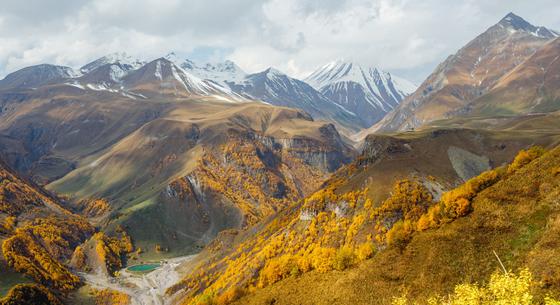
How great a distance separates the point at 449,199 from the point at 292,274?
34.2m

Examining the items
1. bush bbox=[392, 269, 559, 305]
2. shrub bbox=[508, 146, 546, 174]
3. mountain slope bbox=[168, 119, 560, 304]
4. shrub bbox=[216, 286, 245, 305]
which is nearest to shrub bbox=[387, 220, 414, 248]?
mountain slope bbox=[168, 119, 560, 304]

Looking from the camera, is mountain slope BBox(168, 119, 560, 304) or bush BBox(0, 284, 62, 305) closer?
mountain slope BBox(168, 119, 560, 304)

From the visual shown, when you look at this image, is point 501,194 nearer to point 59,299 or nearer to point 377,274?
point 377,274

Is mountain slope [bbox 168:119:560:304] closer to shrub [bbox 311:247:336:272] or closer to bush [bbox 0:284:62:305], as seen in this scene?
shrub [bbox 311:247:336:272]

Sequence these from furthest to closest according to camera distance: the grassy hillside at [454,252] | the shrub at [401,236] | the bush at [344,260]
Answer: the bush at [344,260] < the shrub at [401,236] < the grassy hillside at [454,252]

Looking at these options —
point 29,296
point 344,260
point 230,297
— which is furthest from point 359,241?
point 29,296

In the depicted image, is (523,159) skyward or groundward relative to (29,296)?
groundward

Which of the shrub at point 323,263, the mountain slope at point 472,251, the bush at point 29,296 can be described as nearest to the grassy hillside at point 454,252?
the mountain slope at point 472,251

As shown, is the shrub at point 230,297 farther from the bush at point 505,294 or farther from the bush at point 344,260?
the bush at point 505,294

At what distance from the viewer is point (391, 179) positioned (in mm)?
156250

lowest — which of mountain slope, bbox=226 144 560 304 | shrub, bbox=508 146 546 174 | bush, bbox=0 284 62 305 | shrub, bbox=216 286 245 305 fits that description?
shrub, bbox=216 286 245 305

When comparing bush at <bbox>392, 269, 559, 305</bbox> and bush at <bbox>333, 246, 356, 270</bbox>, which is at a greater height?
bush at <bbox>392, 269, 559, 305</bbox>

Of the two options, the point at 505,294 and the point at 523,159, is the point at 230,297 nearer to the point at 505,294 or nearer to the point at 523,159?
the point at 523,159

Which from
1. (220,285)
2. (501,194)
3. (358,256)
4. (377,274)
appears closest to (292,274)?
(358,256)
